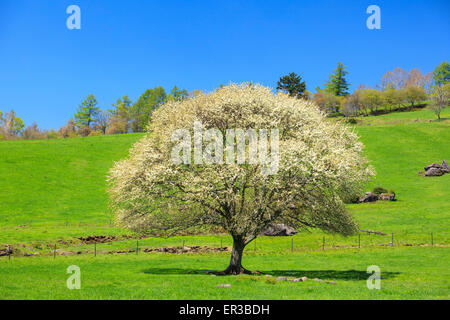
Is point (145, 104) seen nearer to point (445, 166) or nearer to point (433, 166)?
point (433, 166)

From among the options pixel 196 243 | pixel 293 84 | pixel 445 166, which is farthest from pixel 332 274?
pixel 293 84

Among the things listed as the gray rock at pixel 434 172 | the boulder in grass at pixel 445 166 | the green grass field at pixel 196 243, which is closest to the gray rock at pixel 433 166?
the boulder in grass at pixel 445 166

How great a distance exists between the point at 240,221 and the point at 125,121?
15595 cm

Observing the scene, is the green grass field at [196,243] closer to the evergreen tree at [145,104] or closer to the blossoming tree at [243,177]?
the blossoming tree at [243,177]

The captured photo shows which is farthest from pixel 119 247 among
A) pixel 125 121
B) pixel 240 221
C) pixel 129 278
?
pixel 125 121

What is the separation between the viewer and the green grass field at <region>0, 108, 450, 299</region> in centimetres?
2519

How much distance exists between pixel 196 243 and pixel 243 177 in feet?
93.9

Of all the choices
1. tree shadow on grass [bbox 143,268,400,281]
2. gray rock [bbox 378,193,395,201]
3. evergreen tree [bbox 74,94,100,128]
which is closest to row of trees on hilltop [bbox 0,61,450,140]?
evergreen tree [bbox 74,94,100,128]

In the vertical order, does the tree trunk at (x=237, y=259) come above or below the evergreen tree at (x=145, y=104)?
below

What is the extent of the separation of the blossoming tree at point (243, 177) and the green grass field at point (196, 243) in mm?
4706

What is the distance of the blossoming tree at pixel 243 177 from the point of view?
3025 cm

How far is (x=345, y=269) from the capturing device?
3691cm

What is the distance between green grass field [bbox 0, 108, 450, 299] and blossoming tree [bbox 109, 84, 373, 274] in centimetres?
471
